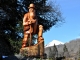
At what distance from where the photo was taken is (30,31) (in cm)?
1483

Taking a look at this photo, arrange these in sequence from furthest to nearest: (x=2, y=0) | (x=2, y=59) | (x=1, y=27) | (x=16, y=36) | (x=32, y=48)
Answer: (x=16, y=36)
(x=1, y=27)
(x=2, y=0)
(x=32, y=48)
(x=2, y=59)

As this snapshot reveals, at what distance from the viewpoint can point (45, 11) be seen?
69.2ft

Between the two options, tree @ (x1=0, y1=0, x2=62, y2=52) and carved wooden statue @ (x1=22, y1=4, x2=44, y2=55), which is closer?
carved wooden statue @ (x1=22, y1=4, x2=44, y2=55)

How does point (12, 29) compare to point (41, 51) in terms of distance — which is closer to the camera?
point (41, 51)

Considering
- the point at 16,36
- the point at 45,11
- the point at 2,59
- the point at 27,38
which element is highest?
the point at 45,11

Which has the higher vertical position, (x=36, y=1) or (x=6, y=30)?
(x=36, y=1)

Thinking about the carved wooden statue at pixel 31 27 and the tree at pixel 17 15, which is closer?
the carved wooden statue at pixel 31 27

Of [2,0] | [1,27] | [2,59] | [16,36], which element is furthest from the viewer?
[16,36]

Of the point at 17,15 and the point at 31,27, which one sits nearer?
the point at 31,27

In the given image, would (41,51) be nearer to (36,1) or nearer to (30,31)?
(30,31)

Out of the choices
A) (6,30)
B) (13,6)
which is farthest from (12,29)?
(13,6)

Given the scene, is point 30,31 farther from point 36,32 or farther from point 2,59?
point 2,59

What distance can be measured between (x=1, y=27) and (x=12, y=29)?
1270 mm

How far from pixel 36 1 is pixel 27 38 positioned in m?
6.74
